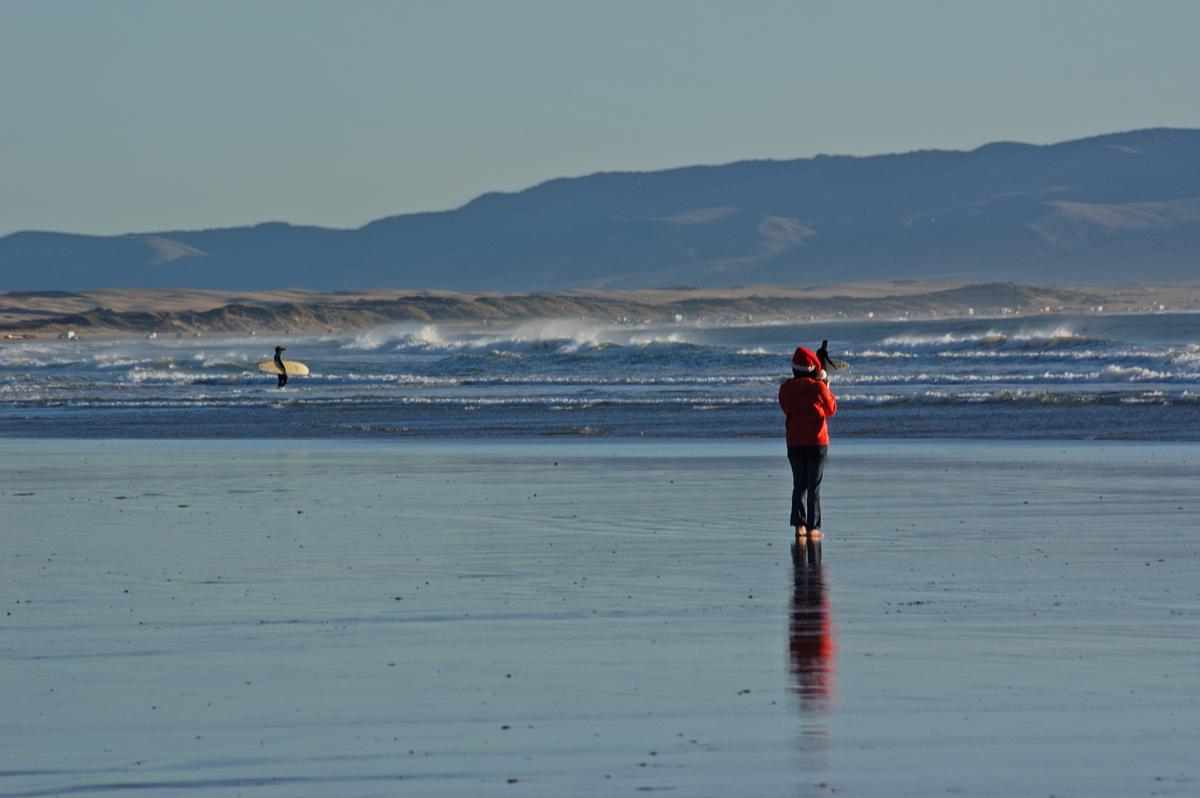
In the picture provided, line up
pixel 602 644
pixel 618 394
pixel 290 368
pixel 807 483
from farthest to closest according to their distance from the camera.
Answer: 1. pixel 290 368
2. pixel 618 394
3. pixel 807 483
4. pixel 602 644

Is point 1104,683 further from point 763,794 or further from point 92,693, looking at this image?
point 92,693

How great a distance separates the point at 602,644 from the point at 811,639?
3.23ft

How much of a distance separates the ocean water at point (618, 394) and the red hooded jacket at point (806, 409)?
10931mm

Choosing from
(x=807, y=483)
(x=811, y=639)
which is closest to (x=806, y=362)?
(x=807, y=483)

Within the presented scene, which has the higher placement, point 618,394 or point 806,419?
point 806,419

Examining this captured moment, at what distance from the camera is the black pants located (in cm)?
1376

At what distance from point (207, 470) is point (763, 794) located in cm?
1555

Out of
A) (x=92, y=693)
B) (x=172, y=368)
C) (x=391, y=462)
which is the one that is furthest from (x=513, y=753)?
(x=172, y=368)

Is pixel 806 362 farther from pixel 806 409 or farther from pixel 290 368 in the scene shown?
pixel 290 368

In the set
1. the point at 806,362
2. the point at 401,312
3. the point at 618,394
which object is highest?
the point at 401,312

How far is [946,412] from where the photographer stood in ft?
102

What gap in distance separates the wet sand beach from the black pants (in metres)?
0.21

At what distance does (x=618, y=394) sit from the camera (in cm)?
4022

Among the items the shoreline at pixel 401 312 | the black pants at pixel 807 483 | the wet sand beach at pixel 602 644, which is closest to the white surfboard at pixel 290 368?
the wet sand beach at pixel 602 644
